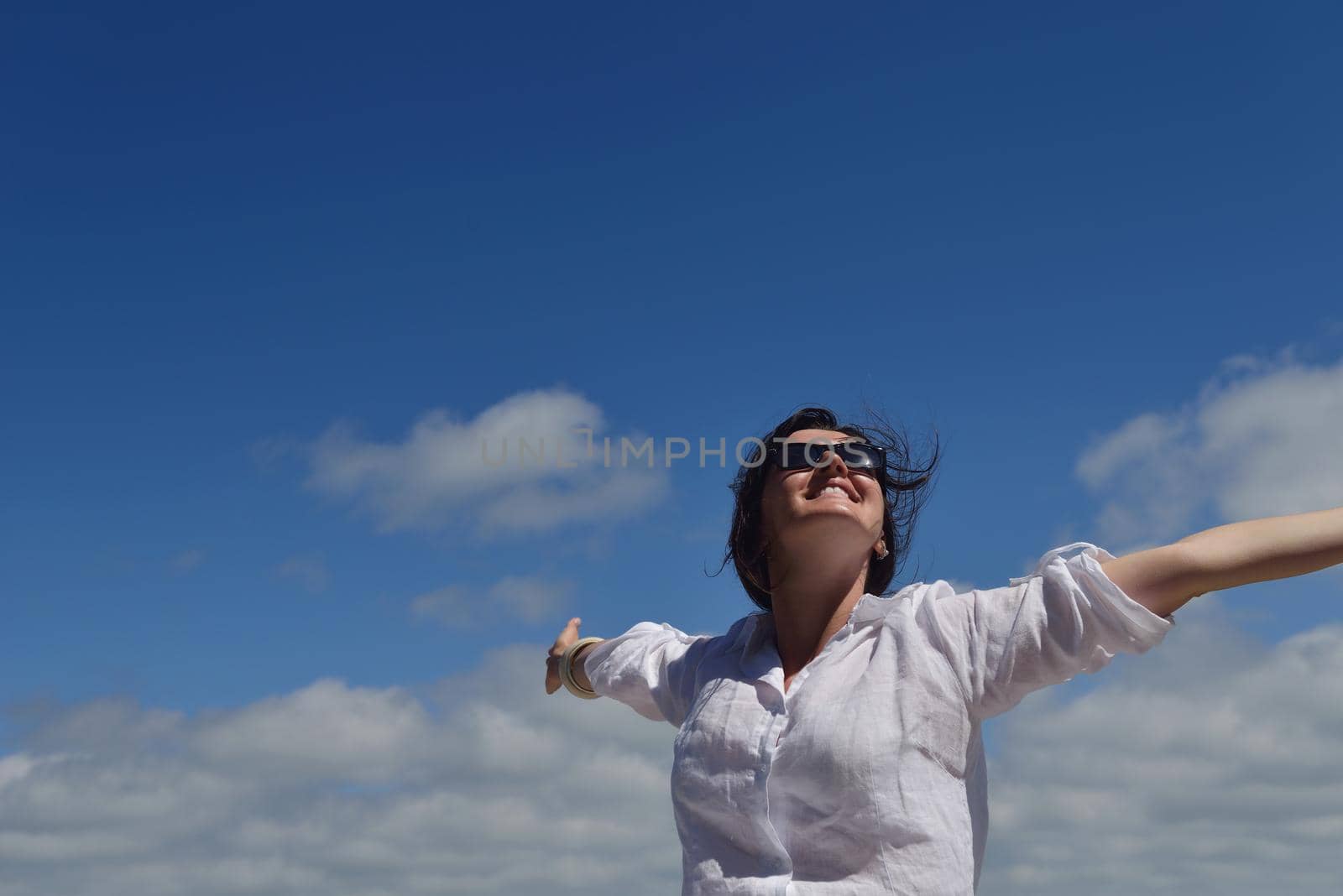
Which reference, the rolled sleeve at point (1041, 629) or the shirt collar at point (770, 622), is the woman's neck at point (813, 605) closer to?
the shirt collar at point (770, 622)

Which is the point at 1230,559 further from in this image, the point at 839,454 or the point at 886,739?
the point at 839,454

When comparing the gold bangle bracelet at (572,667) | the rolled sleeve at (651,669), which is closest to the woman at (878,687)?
the rolled sleeve at (651,669)

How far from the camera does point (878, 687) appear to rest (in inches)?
182

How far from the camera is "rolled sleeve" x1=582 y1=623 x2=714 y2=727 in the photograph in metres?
5.68

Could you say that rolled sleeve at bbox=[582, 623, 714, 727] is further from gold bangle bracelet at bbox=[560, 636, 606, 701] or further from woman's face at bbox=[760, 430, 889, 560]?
woman's face at bbox=[760, 430, 889, 560]

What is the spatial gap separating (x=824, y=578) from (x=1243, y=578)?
74.5 inches

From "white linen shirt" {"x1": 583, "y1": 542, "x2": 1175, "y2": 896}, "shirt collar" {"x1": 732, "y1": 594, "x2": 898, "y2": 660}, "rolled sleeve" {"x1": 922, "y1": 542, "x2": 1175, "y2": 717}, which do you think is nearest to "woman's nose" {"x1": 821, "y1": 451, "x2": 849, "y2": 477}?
"shirt collar" {"x1": 732, "y1": 594, "x2": 898, "y2": 660}

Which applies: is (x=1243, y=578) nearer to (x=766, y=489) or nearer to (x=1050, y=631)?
(x=1050, y=631)

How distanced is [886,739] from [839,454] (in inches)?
62.8

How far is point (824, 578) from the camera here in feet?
17.8

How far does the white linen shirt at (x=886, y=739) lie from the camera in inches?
170

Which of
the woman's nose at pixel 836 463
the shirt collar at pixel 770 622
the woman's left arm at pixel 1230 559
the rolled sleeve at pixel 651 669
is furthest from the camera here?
the rolled sleeve at pixel 651 669

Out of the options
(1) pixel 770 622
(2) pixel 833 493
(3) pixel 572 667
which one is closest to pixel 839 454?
(2) pixel 833 493

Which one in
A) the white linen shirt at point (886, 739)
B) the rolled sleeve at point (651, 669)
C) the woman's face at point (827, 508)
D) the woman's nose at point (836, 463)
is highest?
the woman's nose at point (836, 463)
